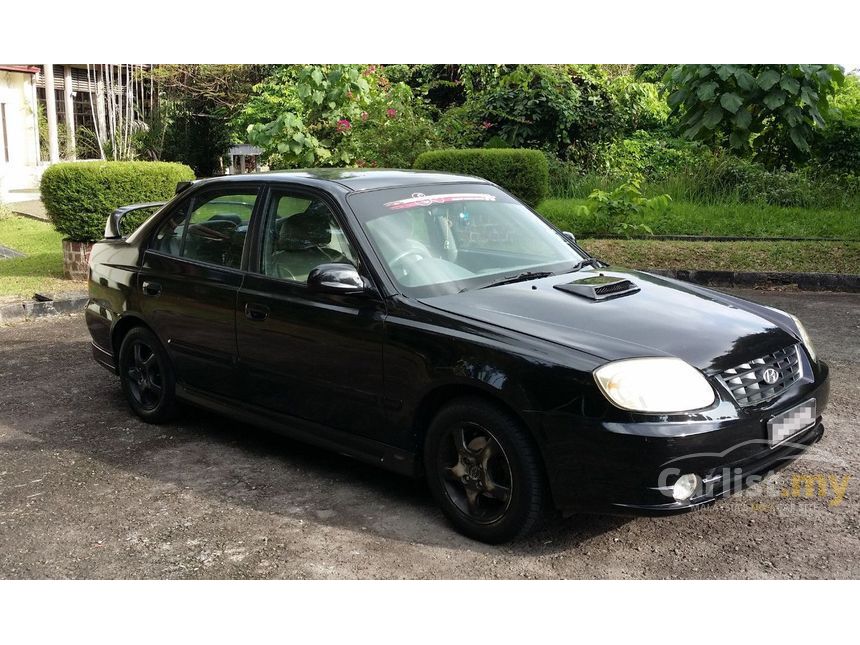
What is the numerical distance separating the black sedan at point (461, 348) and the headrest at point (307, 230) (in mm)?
12

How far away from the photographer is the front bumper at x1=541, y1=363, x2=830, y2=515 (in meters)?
3.46

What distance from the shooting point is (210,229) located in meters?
5.42

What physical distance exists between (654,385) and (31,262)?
36.0 ft

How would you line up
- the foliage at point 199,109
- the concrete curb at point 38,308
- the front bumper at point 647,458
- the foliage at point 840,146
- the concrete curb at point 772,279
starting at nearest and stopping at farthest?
the front bumper at point 647,458 → the concrete curb at point 38,308 → the concrete curb at point 772,279 → the foliage at point 840,146 → the foliage at point 199,109

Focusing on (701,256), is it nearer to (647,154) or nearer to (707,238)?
(707,238)

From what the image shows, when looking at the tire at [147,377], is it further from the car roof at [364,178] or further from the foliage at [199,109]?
the foliage at [199,109]

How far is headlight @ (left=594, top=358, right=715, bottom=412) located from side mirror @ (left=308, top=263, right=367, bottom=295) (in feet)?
4.42

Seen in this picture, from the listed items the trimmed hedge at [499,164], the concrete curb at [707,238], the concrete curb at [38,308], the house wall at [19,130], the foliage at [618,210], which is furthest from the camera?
the house wall at [19,130]

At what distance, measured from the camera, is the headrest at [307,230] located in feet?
15.5

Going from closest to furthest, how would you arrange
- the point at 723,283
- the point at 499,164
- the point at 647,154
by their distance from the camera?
the point at 723,283 → the point at 499,164 → the point at 647,154

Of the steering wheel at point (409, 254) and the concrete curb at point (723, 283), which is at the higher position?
the steering wheel at point (409, 254)

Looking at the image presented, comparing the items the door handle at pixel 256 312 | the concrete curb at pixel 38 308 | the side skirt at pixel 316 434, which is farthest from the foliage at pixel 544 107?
the door handle at pixel 256 312

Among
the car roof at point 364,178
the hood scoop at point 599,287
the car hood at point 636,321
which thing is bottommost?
the car hood at point 636,321

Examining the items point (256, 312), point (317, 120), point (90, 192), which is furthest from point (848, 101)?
point (256, 312)
